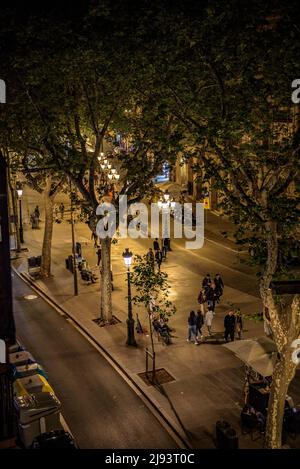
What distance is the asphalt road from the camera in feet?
55.1

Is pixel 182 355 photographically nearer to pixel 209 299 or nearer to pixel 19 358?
pixel 209 299

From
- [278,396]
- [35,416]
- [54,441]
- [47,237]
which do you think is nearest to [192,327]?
[278,396]

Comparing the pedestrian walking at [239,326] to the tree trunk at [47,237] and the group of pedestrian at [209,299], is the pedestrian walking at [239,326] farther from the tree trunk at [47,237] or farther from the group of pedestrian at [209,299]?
the tree trunk at [47,237]

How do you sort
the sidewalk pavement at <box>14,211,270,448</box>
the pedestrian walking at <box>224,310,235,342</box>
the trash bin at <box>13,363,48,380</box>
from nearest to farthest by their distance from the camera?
the sidewalk pavement at <box>14,211,270,448</box> < the trash bin at <box>13,363,48,380</box> < the pedestrian walking at <box>224,310,235,342</box>

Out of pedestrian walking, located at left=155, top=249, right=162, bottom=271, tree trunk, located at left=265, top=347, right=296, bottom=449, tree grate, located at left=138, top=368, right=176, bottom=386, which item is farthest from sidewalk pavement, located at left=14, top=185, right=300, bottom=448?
tree trunk, located at left=265, top=347, right=296, bottom=449

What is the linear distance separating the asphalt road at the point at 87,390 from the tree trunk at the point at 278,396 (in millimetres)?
2943

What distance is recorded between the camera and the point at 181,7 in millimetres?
16938

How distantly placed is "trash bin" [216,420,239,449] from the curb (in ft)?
3.38

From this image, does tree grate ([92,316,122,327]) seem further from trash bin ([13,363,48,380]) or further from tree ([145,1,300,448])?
tree ([145,1,300,448])

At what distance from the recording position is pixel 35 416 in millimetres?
15883

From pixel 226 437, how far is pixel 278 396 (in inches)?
69.8

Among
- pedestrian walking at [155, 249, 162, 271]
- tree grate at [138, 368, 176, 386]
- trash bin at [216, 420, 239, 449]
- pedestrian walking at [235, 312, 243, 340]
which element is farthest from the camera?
pedestrian walking at [155, 249, 162, 271]

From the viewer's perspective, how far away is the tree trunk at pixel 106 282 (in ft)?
82.5

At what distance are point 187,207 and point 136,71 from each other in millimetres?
26956
